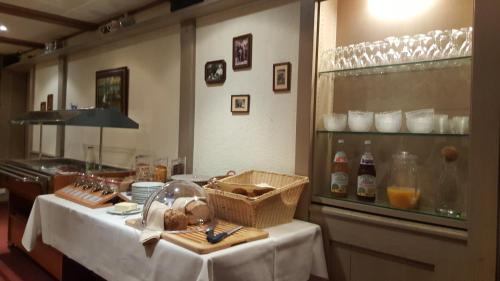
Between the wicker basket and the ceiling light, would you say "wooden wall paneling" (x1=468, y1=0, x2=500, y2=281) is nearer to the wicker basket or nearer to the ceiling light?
the ceiling light

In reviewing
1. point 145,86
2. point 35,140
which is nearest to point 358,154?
point 145,86

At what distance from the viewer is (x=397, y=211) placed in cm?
163

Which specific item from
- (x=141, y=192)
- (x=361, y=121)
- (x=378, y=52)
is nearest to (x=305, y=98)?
(x=361, y=121)

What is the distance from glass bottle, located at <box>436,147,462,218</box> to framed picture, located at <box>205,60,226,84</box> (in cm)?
149

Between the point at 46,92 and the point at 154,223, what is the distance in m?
4.20

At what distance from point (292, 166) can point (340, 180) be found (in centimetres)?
36

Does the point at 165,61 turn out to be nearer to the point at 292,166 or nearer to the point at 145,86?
the point at 145,86

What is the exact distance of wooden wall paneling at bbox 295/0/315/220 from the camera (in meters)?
1.90

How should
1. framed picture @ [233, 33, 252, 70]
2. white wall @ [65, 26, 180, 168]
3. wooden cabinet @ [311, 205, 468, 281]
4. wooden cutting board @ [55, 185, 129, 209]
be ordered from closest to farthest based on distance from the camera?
1. wooden cabinet @ [311, 205, 468, 281]
2. wooden cutting board @ [55, 185, 129, 209]
3. framed picture @ [233, 33, 252, 70]
4. white wall @ [65, 26, 180, 168]

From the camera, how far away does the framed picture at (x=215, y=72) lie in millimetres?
2568

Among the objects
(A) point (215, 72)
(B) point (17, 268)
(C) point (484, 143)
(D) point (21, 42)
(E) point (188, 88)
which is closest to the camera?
(C) point (484, 143)

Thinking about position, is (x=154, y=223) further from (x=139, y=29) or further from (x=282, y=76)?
(x=139, y=29)

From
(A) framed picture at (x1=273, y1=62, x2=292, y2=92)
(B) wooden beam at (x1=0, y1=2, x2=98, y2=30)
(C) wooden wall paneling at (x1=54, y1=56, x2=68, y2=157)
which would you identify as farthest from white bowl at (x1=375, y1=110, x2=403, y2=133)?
(C) wooden wall paneling at (x1=54, y1=56, x2=68, y2=157)

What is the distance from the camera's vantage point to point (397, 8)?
1849mm
